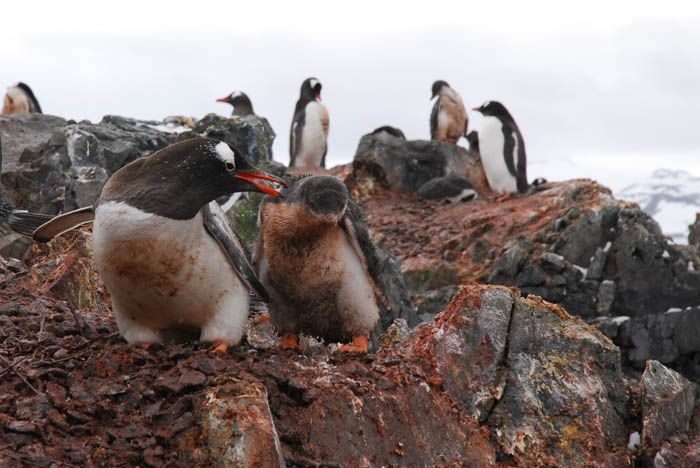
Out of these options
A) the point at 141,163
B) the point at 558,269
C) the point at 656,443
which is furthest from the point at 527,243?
the point at 141,163

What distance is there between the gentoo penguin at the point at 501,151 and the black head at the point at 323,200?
48.2ft

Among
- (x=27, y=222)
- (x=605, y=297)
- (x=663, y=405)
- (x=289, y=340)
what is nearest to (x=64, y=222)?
(x=27, y=222)

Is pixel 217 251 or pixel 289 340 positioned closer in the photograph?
pixel 217 251

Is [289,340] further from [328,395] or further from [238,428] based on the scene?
[238,428]

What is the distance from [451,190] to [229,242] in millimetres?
15610

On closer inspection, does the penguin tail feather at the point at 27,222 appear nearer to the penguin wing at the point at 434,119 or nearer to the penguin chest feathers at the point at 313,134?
the penguin chest feathers at the point at 313,134

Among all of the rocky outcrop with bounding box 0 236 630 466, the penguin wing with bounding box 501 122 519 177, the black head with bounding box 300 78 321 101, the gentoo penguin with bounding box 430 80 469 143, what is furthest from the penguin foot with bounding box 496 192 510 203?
the rocky outcrop with bounding box 0 236 630 466

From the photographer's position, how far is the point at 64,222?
20.0ft

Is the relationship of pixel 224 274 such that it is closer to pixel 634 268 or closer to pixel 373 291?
pixel 373 291

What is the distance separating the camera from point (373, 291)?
Result: 6.89 metres

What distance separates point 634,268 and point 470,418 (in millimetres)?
12011

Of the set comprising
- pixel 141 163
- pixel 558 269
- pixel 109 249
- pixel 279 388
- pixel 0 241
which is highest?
pixel 141 163

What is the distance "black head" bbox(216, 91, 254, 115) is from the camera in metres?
27.3

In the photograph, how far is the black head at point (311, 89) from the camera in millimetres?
26750
